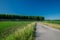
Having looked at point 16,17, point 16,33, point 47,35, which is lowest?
point 16,17

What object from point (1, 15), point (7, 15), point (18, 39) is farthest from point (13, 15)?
point (18, 39)

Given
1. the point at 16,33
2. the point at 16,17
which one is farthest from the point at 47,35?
the point at 16,17

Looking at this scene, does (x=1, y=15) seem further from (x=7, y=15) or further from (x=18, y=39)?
(x=18, y=39)

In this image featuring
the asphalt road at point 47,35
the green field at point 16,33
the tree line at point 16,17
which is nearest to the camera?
the green field at point 16,33

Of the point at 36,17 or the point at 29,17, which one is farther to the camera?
the point at 36,17

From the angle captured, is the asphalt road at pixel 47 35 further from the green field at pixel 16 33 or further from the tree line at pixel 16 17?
the tree line at pixel 16 17

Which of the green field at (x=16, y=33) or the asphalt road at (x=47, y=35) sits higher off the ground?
the green field at (x=16, y=33)

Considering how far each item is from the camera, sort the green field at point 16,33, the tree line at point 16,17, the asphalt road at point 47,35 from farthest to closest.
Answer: the tree line at point 16,17 → the asphalt road at point 47,35 → the green field at point 16,33

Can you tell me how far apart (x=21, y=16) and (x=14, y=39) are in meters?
137

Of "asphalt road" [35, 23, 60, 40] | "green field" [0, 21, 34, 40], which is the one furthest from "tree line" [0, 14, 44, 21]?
"green field" [0, 21, 34, 40]

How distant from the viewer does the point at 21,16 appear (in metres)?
147

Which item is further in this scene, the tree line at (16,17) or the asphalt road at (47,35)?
the tree line at (16,17)

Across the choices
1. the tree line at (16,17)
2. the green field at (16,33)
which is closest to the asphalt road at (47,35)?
the green field at (16,33)

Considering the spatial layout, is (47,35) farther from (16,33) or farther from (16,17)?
(16,17)
